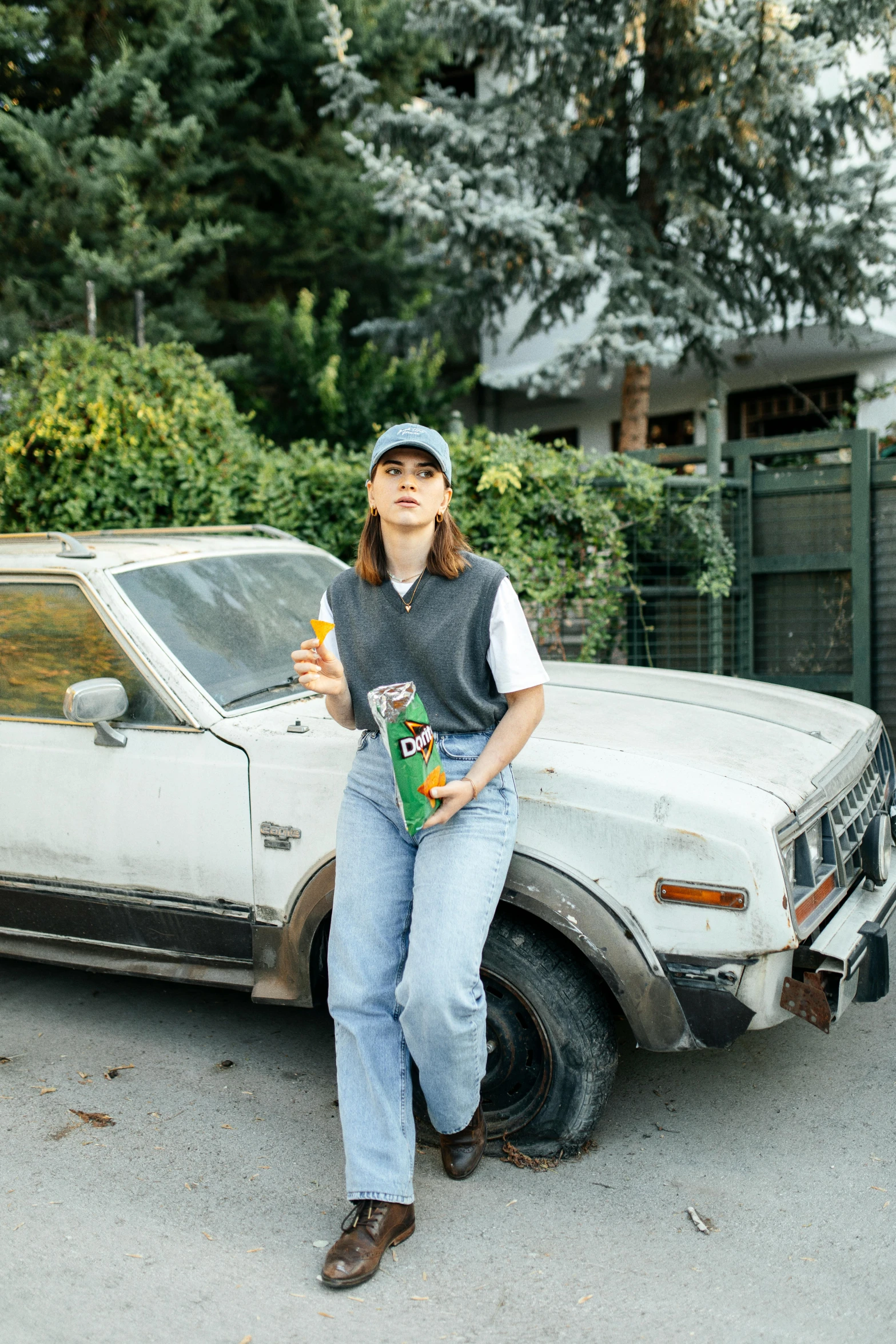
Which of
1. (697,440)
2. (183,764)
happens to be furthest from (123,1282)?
(697,440)

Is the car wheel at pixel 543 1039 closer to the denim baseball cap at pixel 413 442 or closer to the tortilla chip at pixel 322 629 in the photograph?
the tortilla chip at pixel 322 629

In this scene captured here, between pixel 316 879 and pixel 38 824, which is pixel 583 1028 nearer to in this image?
pixel 316 879

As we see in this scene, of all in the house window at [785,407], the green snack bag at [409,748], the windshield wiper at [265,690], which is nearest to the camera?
the green snack bag at [409,748]

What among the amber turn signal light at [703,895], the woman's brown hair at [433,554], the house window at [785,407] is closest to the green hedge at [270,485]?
the woman's brown hair at [433,554]

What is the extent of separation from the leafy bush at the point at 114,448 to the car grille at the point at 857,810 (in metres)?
4.29

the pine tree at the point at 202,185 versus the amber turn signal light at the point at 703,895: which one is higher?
the pine tree at the point at 202,185

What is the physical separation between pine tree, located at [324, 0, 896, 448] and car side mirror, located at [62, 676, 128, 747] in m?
6.42

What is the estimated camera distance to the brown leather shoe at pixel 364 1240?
8.26 feet

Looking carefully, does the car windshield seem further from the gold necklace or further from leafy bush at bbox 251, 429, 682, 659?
leafy bush at bbox 251, 429, 682, 659

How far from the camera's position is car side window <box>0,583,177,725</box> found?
11.6 ft

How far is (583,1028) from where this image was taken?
2920mm

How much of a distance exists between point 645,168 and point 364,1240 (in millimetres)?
9715

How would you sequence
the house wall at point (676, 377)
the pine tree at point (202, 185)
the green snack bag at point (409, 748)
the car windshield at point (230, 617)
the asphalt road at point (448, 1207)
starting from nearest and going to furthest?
1. the asphalt road at point (448, 1207)
2. the green snack bag at point (409, 748)
3. the car windshield at point (230, 617)
4. the pine tree at point (202, 185)
5. the house wall at point (676, 377)

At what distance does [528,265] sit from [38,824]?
25.3ft
